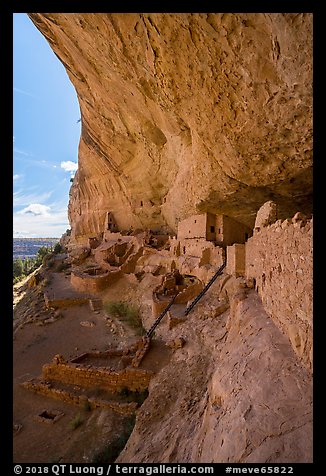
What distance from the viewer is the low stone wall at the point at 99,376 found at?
698 centimetres

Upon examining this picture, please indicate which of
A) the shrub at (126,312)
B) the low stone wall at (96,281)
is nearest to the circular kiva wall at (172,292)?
the shrub at (126,312)

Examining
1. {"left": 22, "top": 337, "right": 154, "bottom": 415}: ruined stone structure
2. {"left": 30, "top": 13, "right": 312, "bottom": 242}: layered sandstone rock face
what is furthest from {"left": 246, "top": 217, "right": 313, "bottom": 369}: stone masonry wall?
{"left": 22, "top": 337, "right": 154, "bottom": 415}: ruined stone structure

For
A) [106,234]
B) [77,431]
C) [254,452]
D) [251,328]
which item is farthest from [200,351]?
Result: [106,234]

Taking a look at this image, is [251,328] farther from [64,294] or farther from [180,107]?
[64,294]

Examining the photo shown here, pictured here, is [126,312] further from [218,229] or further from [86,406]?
[86,406]

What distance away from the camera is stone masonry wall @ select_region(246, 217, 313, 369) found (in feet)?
9.53

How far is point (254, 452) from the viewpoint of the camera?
2148 mm

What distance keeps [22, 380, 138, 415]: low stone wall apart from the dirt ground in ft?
0.40

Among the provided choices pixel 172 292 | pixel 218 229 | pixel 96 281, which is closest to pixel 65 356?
pixel 172 292

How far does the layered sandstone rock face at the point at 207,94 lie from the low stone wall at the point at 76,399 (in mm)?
7069

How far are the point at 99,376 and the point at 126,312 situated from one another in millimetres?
5384

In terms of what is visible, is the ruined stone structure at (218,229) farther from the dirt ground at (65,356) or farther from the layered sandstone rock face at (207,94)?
the dirt ground at (65,356)

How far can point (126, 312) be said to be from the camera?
12695 millimetres

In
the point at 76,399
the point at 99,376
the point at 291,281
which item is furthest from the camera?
the point at 99,376
